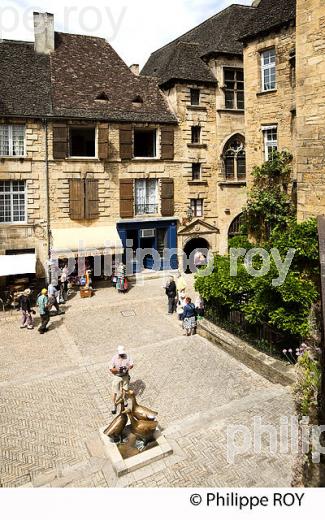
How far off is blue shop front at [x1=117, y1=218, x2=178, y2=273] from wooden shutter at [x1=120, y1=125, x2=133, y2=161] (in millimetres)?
3331

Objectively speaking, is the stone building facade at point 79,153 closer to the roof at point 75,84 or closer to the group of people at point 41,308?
the roof at point 75,84

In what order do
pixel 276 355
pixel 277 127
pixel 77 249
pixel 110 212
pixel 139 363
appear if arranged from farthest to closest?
pixel 110 212 → pixel 77 249 → pixel 277 127 → pixel 139 363 → pixel 276 355

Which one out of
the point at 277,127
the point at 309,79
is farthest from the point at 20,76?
the point at 309,79

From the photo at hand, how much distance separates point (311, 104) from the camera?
39.0 ft

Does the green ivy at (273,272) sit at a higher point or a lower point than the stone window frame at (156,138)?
lower

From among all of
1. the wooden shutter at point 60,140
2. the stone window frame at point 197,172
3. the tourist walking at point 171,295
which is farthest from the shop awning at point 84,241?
the stone window frame at point 197,172

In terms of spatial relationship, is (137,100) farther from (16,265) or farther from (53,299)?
(53,299)

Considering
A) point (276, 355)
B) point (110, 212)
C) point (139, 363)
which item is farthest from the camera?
point (110, 212)

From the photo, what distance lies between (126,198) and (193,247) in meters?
5.09

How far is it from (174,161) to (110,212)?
4553 millimetres

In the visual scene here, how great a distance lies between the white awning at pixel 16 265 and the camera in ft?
58.4

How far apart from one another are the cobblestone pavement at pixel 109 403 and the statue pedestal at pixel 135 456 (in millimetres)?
111

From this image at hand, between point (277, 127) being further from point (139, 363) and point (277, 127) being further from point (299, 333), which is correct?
point (139, 363)

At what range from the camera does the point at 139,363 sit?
11672 millimetres
